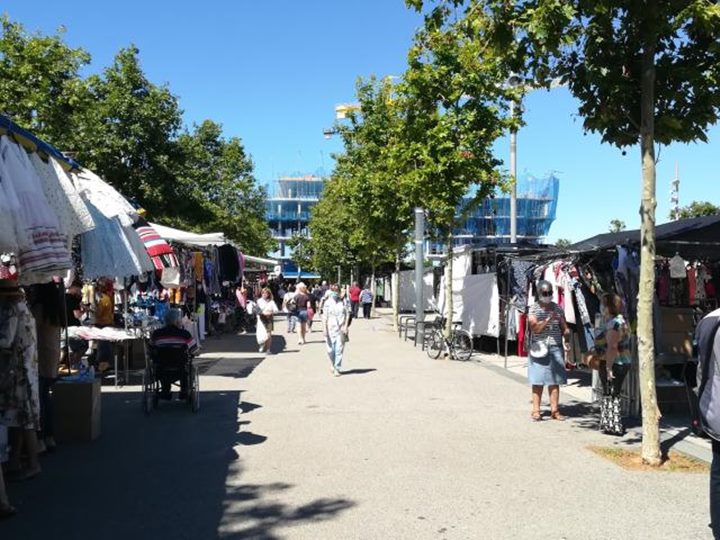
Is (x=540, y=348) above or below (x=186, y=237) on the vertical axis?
below

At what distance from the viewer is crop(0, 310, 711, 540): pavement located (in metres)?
5.09

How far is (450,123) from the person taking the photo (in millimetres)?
16578

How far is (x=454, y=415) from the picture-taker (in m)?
9.44

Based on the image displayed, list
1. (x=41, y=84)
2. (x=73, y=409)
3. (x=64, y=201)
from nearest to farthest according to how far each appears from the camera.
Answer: (x=64, y=201) → (x=73, y=409) → (x=41, y=84)

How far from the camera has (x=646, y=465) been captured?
22.4ft

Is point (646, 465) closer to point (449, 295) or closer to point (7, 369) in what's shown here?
point (7, 369)

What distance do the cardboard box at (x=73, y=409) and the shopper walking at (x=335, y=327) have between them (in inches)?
251

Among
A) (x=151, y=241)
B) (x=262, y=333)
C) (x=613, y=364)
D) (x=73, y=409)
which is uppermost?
(x=151, y=241)

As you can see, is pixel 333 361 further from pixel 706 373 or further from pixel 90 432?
pixel 706 373

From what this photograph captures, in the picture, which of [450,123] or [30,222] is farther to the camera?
[450,123]

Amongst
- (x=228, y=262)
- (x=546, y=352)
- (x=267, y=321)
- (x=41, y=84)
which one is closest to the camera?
(x=546, y=352)

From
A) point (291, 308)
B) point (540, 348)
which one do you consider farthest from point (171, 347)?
point (291, 308)

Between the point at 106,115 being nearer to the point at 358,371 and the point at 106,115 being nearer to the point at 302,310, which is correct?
the point at 302,310

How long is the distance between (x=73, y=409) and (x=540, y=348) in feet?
18.4
